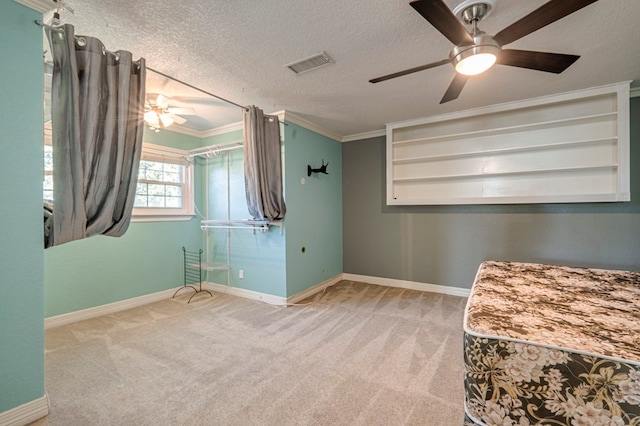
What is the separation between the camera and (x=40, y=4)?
1503 millimetres

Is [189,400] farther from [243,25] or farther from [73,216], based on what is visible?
[243,25]

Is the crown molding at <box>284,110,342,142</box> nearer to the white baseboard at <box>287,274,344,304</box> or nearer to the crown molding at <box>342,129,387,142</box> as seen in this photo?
the crown molding at <box>342,129,387,142</box>

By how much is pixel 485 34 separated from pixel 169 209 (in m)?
4.07

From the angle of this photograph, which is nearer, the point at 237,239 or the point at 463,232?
the point at 463,232

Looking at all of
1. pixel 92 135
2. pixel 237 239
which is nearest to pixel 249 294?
pixel 237 239

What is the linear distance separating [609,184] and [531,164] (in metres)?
0.75

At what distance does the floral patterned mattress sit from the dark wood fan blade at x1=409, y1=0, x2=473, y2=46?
1510 mm

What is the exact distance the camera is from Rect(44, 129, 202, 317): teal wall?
2.83 m

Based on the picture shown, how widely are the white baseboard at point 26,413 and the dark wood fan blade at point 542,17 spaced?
3428 mm

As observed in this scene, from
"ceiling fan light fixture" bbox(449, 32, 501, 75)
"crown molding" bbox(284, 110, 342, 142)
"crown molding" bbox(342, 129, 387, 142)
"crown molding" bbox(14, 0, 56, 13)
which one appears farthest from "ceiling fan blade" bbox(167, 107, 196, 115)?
"ceiling fan light fixture" bbox(449, 32, 501, 75)

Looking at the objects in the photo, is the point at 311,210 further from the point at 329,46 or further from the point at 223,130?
the point at 329,46

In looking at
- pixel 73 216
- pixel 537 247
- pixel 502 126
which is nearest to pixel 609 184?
pixel 537 247

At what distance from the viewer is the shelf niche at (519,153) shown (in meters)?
2.89

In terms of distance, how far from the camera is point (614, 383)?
34.6 inches
